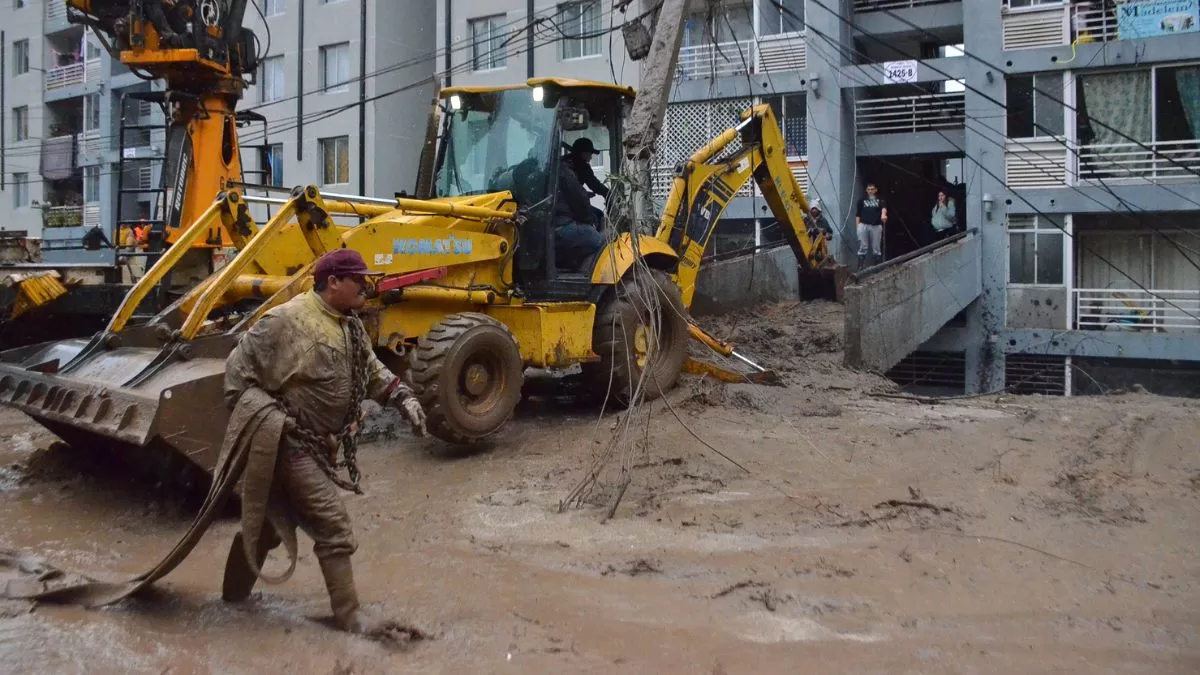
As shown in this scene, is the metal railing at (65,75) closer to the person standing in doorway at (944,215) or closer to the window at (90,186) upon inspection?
the window at (90,186)

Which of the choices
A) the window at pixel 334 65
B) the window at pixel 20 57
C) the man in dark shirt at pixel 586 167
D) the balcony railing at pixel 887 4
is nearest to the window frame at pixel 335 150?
the window at pixel 334 65

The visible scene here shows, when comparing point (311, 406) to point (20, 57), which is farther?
point (20, 57)

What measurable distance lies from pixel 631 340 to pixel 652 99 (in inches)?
87.6

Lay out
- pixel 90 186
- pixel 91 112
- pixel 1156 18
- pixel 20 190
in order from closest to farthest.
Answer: pixel 1156 18 < pixel 91 112 < pixel 90 186 < pixel 20 190

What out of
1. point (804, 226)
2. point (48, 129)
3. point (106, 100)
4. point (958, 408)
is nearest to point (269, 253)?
point (958, 408)

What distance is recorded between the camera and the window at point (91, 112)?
116ft

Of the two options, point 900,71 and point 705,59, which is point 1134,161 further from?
point 705,59

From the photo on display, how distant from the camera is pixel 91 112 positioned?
35.6 metres

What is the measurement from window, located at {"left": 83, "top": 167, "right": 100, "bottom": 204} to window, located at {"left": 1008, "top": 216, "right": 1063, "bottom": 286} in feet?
101

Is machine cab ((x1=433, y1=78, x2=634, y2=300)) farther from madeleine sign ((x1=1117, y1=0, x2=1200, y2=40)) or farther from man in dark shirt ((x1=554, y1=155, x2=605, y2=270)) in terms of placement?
madeleine sign ((x1=1117, y1=0, x2=1200, y2=40))

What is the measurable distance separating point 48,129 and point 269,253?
119 feet

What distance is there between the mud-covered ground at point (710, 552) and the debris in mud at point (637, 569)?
2 centimetres

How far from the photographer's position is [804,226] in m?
12.7

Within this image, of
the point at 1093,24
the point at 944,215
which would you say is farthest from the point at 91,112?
the point at 1093,24
